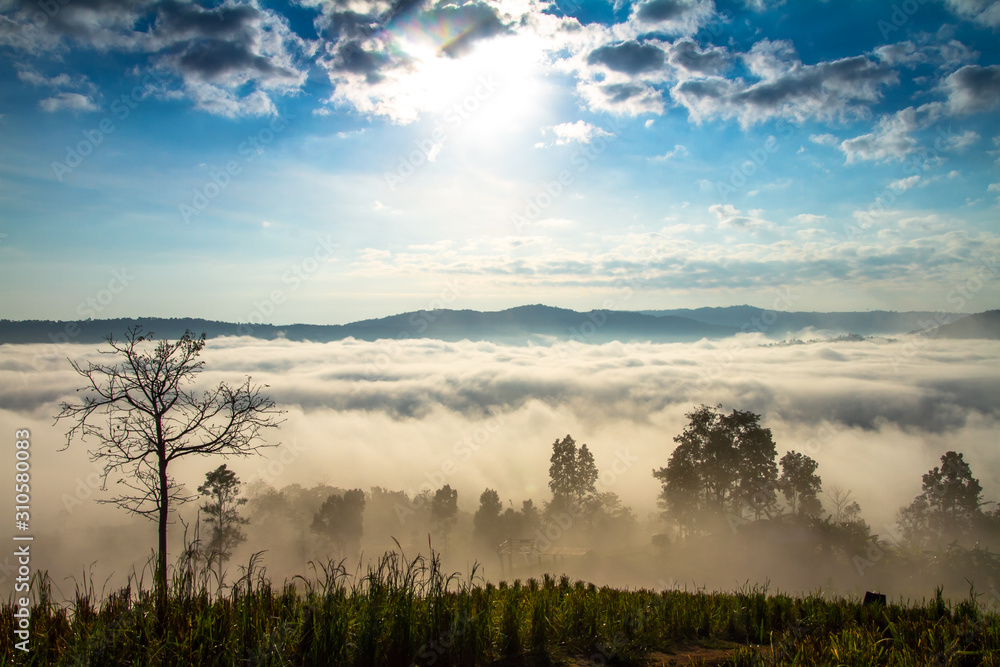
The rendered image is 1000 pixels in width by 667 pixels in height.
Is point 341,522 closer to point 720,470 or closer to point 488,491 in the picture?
point 488,491

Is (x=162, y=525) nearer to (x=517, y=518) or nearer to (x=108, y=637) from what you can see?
(x=108, y=637)

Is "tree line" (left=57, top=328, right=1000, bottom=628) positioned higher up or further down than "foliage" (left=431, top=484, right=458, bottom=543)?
higher up

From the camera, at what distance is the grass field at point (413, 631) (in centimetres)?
469

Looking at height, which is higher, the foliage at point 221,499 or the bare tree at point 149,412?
the bare tree at point 149,412

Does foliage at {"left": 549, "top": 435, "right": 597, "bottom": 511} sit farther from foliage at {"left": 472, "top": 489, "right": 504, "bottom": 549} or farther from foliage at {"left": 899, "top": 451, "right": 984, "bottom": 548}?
foliage at {"left": 899, "top": 451, "right": 984, "bottom": 548}

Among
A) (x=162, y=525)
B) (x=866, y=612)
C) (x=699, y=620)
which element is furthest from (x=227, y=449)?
(x=866, y=612)

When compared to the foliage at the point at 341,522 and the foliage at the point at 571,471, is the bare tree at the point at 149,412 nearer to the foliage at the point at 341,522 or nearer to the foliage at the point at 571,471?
the foliage at the point at 571,471

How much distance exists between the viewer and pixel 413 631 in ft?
17.3

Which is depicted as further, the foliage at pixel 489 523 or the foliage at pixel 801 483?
the foliage at pixel 489 523

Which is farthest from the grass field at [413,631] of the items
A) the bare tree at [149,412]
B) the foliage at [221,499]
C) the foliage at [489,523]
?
the foliage at [489,523]

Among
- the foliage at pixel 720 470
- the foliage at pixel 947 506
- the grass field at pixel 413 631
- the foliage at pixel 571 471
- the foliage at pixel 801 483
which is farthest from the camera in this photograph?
the foliage at pixel 571 471

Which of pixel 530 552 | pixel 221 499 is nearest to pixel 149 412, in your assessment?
pixel 221 499

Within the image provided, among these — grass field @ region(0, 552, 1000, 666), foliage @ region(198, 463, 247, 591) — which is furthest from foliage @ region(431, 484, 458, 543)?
grass field @ region(0, 552, 1000, 666)

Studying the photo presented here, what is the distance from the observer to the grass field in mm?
4691
